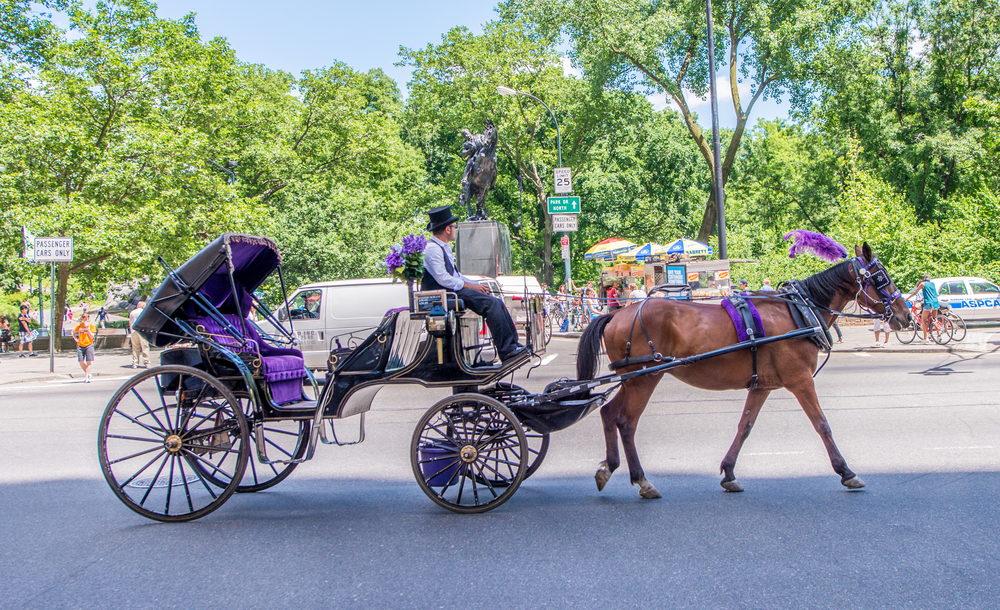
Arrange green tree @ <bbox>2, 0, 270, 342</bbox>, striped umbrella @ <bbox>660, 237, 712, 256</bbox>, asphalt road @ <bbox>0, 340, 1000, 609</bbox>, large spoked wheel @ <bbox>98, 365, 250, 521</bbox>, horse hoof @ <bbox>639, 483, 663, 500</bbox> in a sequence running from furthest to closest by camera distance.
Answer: striped umbrella @ <bbox>660, 237, 712, 256</bbox>
green tree @ <bbox>2, 0, 270, 342</bbox>
horse hoof @ <bbox>639, 483, 663, 500</bbox>
large spoked wheel @ <bbox>98, 365, 250, 521</bbox>
asphalt road @ <bbox>0, 340, 1000, 609</bbox>

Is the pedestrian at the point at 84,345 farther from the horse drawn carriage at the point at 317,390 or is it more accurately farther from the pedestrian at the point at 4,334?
the pedestrian at the point at 4,334

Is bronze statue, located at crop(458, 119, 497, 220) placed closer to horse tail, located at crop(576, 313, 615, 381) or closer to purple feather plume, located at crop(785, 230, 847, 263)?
purple feather plume, located at crop(785, 230, 847, 263)

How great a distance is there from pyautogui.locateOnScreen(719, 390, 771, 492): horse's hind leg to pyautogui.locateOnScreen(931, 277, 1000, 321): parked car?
20.1 meters

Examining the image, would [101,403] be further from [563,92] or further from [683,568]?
[563,92]

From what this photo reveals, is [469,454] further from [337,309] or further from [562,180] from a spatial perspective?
[562,180]

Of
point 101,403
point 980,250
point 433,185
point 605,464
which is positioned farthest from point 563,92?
point 605,464

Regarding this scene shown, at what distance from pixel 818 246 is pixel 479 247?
15895 mm

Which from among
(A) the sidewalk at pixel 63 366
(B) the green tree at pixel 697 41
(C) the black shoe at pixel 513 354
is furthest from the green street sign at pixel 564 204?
(C) the black shoe at pixel 513 354

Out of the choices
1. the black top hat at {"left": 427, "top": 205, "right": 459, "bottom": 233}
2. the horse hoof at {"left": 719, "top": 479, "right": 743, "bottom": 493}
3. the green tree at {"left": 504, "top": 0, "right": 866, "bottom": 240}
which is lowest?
the horse hoof at {"left": 719, "top": 479, "right": 743, "bottom": 493}

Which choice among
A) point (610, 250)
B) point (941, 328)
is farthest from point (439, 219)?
point (610, 250)

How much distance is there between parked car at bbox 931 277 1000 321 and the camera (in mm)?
22188

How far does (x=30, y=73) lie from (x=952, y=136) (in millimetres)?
33962

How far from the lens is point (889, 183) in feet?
101

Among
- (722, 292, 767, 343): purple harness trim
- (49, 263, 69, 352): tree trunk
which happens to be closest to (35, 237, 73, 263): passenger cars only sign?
(49, 263, 69, 352): tree trunk
